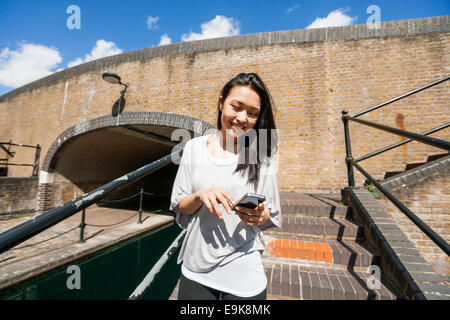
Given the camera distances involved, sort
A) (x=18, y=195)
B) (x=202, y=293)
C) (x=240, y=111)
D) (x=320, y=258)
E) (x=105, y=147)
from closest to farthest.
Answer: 1. (x=202, y=293)
2. (x=240, y=111)
3. (x=320, y=258)
4. (x=18, y=195)
5. (x=105, y=147)

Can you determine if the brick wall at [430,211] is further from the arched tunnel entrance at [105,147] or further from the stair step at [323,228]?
the arched tunnel entrance at [105,147]

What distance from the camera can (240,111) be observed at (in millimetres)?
1116

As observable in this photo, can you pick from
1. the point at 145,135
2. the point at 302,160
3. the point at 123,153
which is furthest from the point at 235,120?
the point at 123,153

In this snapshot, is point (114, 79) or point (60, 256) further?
point (114, 79)

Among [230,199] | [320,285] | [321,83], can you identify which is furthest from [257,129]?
[321,83]

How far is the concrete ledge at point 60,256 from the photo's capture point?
317cm

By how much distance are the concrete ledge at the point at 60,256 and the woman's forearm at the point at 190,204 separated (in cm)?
406

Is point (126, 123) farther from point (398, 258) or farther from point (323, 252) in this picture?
point (398, 258)

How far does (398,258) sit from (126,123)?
661 centimetres

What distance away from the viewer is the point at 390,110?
4500 millimetres
